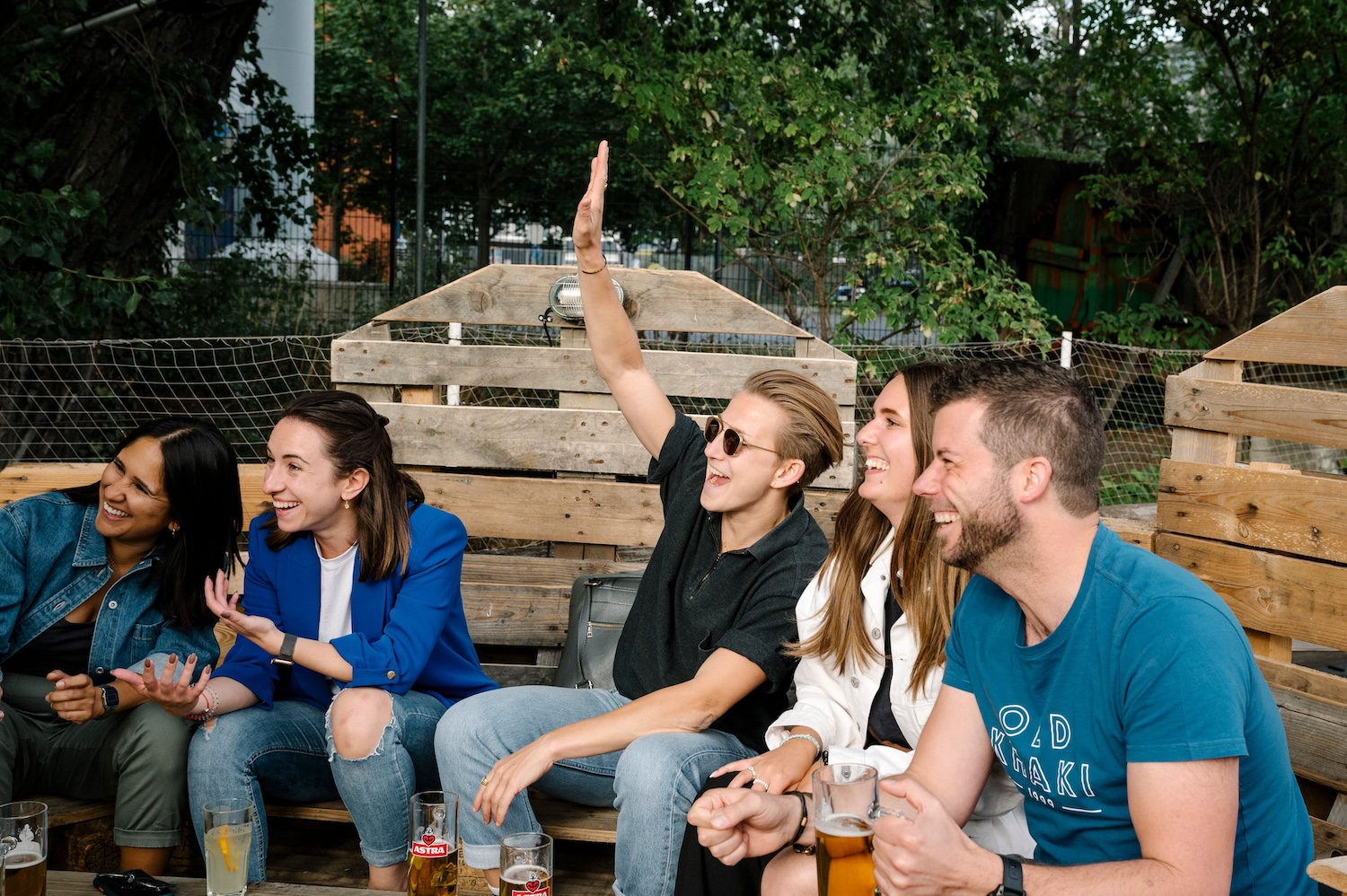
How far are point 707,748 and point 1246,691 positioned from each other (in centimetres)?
118

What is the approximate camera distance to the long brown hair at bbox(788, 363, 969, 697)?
2.36 metres

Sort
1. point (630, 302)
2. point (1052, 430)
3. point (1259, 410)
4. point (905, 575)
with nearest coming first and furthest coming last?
point (1052, 430) → point (905, 575) → point (1259, 410) → point (630, 302)

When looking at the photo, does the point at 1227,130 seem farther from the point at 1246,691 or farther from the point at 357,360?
the point at 1246,691

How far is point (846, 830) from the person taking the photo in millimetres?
1676

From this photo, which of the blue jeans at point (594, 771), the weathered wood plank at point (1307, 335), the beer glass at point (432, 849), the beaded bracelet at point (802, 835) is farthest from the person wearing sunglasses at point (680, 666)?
the weathered wood plank at point (1307, 335)

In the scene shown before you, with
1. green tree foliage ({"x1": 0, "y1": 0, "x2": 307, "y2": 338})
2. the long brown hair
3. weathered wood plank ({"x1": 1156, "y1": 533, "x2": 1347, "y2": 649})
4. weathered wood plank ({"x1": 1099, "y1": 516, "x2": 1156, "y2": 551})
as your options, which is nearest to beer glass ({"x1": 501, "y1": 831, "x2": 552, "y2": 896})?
the long brown hair

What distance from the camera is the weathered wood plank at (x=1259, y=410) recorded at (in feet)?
11.1

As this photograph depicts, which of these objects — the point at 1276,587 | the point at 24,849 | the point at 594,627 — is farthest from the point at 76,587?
the point at 1276,587

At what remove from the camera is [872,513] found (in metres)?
2.55

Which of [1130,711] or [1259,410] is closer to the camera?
[1130,711]

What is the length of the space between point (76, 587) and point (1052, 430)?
2.43 meters

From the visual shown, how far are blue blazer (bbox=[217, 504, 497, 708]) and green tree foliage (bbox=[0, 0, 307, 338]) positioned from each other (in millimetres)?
2853

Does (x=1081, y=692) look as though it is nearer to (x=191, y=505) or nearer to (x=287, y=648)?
(x=287, y=648)

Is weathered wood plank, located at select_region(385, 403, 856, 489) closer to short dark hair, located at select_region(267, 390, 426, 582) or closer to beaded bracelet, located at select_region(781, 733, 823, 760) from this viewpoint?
short dark hair, located at select_region(267, 390, 426, 582)
